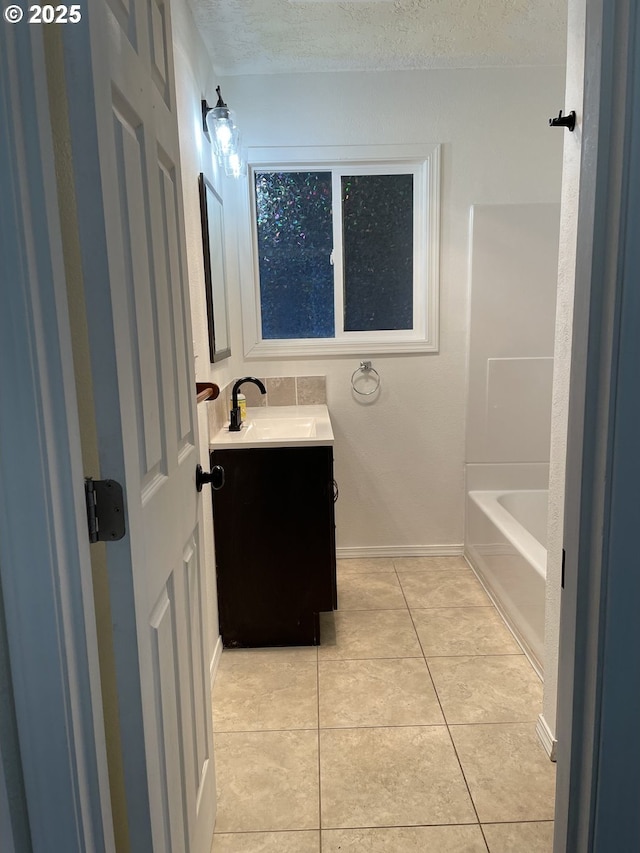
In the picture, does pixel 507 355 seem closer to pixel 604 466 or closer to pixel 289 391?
pixel 289 391

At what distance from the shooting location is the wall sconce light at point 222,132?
8.11 ft

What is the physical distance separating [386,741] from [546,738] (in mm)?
514

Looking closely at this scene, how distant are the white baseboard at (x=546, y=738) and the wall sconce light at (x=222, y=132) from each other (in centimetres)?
256

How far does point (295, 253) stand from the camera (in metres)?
3.30

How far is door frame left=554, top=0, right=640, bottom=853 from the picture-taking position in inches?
29.3

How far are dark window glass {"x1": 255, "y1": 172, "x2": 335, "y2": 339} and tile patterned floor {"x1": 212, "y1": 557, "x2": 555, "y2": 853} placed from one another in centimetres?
158

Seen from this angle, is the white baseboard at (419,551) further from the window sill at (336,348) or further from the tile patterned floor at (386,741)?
the window sill at (336,348)

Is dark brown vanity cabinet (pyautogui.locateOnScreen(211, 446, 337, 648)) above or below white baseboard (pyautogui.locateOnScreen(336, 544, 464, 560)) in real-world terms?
above

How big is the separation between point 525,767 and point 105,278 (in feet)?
6.13

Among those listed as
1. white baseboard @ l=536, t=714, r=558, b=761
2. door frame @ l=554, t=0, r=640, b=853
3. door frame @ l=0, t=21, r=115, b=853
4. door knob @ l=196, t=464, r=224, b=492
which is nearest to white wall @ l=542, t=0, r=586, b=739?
white baseboard @ l=536, t=714, r=558, b=761

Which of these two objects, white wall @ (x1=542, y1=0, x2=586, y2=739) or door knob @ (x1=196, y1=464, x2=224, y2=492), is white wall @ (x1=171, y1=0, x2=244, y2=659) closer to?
door knob @ (x1=196, y1=464, x2=224, y2=492)

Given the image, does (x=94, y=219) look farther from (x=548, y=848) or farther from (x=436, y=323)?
(x=436, y=323)

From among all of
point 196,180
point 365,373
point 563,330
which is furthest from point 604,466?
point 365,373

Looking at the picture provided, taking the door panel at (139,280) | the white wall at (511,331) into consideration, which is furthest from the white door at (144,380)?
the white wall at (511,331)
